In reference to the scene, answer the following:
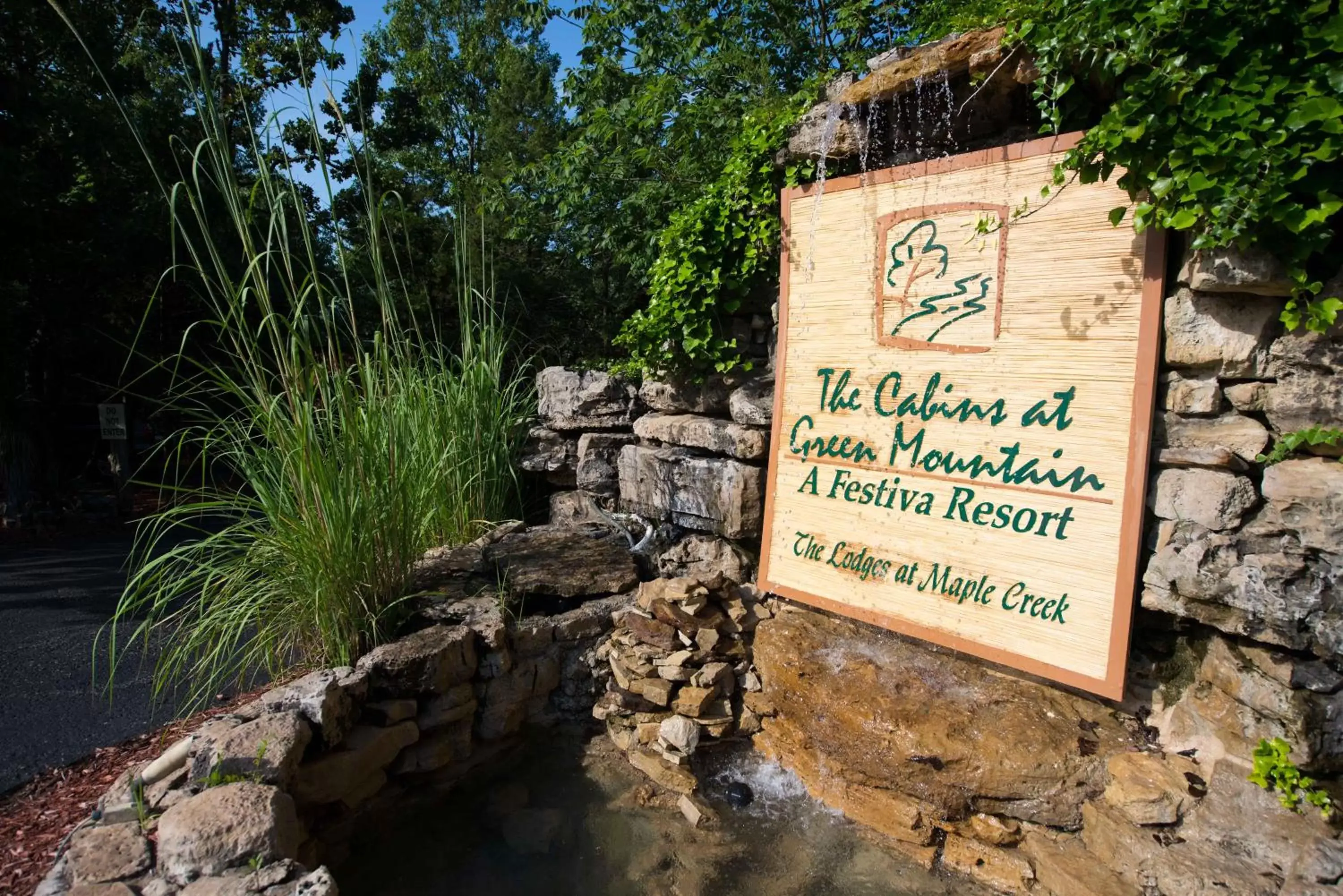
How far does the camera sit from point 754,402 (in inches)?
126

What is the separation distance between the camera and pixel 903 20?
5.27 metres

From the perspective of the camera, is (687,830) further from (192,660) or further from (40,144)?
(40,144)

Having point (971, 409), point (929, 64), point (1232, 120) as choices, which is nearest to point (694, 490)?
point (971, 409)

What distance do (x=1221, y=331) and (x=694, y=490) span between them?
79.6 inches

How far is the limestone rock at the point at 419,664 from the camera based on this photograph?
245 centimetres

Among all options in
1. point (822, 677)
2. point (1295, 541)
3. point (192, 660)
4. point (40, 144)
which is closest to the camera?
point (1295, 541)

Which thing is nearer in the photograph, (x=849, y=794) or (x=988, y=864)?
(x=988, y=864)

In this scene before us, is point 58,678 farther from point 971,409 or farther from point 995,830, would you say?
point 971,409

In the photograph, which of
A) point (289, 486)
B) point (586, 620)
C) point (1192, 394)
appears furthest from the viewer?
point (586, 620)

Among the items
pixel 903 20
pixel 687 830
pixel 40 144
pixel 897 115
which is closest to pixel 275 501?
pixel 687 830

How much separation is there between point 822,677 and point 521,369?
2.75 metres

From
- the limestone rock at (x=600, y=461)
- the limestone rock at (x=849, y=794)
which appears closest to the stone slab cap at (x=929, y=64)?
the limestone rock at (x=600, y=461)

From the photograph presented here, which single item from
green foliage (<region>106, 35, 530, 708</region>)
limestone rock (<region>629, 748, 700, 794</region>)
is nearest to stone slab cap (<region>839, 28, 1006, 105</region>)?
green foliage (<region>106, 35, 530, 708</region>)

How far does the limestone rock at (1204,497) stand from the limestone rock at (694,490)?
1.48 meters
